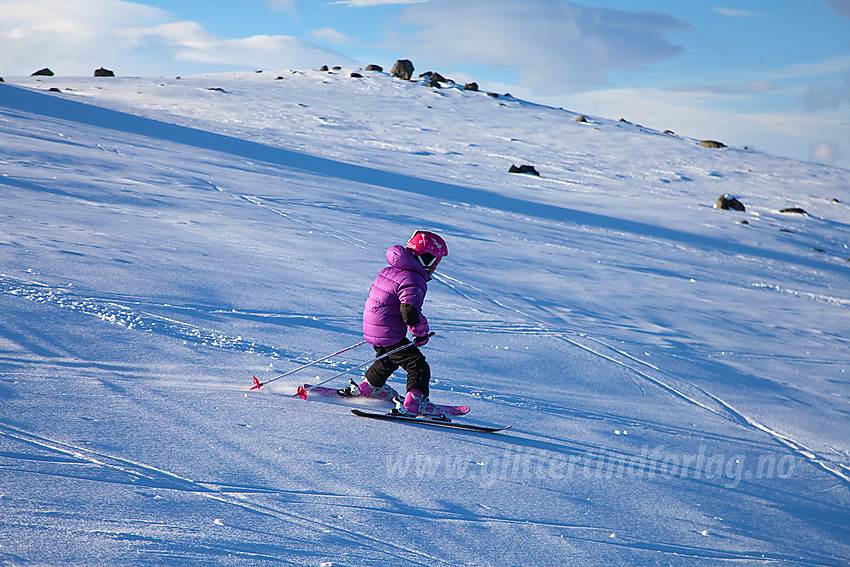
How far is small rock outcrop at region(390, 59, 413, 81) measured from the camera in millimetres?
43125

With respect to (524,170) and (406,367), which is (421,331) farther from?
(524,170)

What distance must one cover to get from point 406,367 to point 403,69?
4242 centimetres

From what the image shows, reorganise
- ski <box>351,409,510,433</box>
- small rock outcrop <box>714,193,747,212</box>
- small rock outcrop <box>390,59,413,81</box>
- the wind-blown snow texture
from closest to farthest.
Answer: the wind-blown snow texture, ski <box>351,409,510,433</box>, small rock outcrop <box>714,193,747,212</box>, small rock outcrop <box>390,59,413,81</box>

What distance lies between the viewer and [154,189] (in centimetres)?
1014

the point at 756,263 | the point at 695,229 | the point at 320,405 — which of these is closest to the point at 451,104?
the point at 695,229

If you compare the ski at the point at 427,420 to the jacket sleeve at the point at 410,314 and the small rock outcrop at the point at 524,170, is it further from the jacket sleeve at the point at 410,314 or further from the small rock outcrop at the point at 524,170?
the small rock outcrop at the point at 524,170

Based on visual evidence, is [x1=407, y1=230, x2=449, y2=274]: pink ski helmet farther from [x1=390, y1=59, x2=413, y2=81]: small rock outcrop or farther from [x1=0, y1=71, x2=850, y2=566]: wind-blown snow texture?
[x1=390, y1=59, x2=413, y2=81]: small rock outcrop

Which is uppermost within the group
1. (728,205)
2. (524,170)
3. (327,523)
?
(524,170)

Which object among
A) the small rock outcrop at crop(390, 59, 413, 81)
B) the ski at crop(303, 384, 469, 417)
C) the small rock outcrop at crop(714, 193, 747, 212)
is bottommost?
the ski at crop(303, 384, 469, 417)

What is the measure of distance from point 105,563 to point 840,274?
636 inches

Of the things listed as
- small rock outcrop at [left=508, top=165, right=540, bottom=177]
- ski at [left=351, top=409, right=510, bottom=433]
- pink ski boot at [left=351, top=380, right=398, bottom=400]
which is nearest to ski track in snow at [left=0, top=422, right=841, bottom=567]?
ski at [left=351, top=409, right=510, bottom=433]

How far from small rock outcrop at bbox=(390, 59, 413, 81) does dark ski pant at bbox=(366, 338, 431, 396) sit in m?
41.2

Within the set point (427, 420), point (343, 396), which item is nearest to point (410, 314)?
point (427, 420)

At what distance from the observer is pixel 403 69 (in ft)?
143
